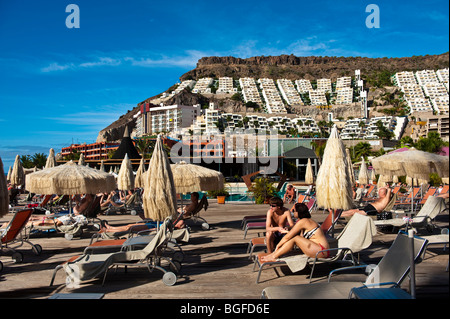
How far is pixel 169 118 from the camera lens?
11919cm

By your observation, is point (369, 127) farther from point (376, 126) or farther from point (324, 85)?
point (324, 85)

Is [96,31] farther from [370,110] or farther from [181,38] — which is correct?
[370,110]

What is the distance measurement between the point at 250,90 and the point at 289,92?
57.3 feet

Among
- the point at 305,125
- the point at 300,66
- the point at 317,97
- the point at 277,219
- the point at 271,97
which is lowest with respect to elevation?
the point at 277,219

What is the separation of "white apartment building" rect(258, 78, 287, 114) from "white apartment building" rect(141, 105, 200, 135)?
30578 mm

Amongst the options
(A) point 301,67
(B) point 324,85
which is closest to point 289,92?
(B) point 324,85

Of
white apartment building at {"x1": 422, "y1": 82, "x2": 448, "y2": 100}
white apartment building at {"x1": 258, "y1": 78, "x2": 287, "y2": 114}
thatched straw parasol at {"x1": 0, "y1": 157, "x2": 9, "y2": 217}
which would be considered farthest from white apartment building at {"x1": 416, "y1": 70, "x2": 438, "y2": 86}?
thatched straw parasol at {"x1": 0, "y1": 157, "x2": 9, "y2": 217}

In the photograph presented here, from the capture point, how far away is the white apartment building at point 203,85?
145 m

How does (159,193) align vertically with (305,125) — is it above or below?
below

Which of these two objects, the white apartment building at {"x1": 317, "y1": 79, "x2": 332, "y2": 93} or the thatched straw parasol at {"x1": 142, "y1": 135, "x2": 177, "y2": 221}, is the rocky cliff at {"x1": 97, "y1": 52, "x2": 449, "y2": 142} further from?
the thatched straw parasol at {"x1": 142, "y1": 135, "x2": 177, "y2": 221}

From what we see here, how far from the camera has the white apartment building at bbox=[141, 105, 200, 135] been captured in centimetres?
11712

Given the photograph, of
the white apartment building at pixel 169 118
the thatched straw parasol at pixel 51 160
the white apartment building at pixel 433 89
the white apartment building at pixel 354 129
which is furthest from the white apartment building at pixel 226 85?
the thatched straw parasol at pixel 51 160

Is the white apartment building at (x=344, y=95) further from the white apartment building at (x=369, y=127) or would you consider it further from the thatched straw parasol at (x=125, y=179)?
the thatched straw parasol at (x=125, y=179)
